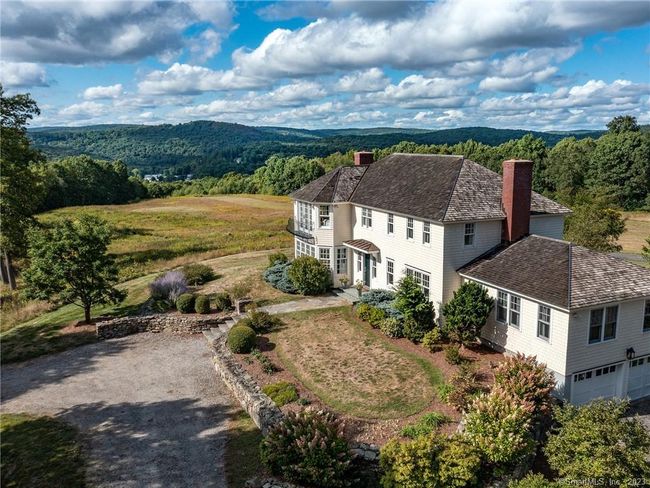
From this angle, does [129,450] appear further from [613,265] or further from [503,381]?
[613,265]

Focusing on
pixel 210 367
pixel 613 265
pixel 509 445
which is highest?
pixel 613 265

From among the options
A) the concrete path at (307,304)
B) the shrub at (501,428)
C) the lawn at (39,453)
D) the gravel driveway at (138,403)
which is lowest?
the gravel driveway at (138,403)

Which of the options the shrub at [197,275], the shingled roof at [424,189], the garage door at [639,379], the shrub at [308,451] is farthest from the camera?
the shrub at [197,275]

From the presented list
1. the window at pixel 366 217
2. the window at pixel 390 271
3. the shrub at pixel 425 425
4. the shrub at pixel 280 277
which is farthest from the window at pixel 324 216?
the shrub at pixel 425 425

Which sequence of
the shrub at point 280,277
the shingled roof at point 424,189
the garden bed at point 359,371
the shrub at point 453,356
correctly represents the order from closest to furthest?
the garden bed at point 359,371 < the shrub at point 453,356 < the shingled roof at point 424,189 < the shrub at point 280,277

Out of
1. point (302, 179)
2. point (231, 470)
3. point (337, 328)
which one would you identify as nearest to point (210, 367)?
point (337, 328)

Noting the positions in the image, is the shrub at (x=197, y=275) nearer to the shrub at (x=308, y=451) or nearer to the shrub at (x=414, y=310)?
the shrub at (x=414, y=310)

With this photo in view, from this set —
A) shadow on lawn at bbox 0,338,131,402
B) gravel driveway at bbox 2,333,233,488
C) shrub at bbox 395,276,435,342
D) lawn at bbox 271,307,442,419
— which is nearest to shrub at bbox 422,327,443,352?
shrub at bbox 395,276,435,342

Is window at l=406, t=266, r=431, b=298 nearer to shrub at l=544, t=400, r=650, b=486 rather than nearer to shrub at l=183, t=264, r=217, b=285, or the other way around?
shrub at l=544, t=400, r=650, b=486
